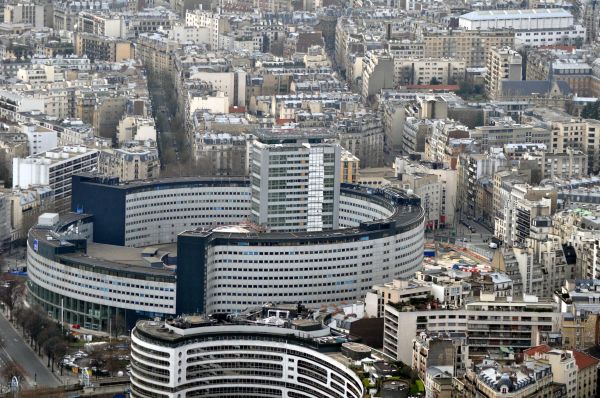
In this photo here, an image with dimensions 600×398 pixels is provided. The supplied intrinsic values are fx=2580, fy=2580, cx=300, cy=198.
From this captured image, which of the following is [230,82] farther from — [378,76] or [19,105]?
[19,105]

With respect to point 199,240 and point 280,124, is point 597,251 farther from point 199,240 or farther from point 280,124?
point 280,124

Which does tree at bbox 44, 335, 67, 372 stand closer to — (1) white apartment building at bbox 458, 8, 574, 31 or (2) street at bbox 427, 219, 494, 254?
(2) street at bbox 427, 219, 494, 254

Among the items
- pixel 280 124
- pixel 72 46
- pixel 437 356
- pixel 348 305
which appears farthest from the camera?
pixel 72 46

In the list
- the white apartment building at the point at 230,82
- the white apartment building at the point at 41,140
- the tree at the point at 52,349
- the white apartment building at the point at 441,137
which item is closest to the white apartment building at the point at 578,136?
the white apartment building at the point at 441,137

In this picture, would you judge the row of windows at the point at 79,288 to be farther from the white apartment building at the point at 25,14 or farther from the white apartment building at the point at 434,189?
the white apartment building at the point at 25,14

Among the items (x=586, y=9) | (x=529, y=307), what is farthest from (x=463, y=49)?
(x=529, y=307)

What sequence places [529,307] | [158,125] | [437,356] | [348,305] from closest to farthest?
[437,356]
[529,307]
[348,305]
[158,125]

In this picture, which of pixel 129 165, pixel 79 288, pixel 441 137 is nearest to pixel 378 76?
pixel 441 137
